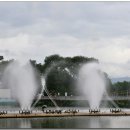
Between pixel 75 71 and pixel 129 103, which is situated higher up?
pixel 75 71

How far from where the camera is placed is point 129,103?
103m

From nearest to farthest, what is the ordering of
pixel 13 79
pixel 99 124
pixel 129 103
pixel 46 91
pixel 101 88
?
pixel 99 124
pixel 101 88
pixel 13 79
pixel 129 103
pixel 46 91

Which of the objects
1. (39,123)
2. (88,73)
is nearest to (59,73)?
(88,73)

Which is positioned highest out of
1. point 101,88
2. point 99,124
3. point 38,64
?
point 38,64

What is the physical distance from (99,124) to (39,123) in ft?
18.7

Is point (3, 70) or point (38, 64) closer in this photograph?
point (3, 70)

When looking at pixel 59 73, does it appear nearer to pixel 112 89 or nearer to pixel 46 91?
pixel 46 91

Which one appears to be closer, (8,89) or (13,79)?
(13,79)

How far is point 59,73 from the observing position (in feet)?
347

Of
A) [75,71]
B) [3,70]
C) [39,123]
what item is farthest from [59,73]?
[39,123]

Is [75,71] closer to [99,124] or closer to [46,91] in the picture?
[46,91]

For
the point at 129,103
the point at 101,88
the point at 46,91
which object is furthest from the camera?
the point at 46,91

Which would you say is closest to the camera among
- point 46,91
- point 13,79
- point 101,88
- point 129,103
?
point 101,88

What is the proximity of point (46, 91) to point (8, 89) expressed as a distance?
812 cm
